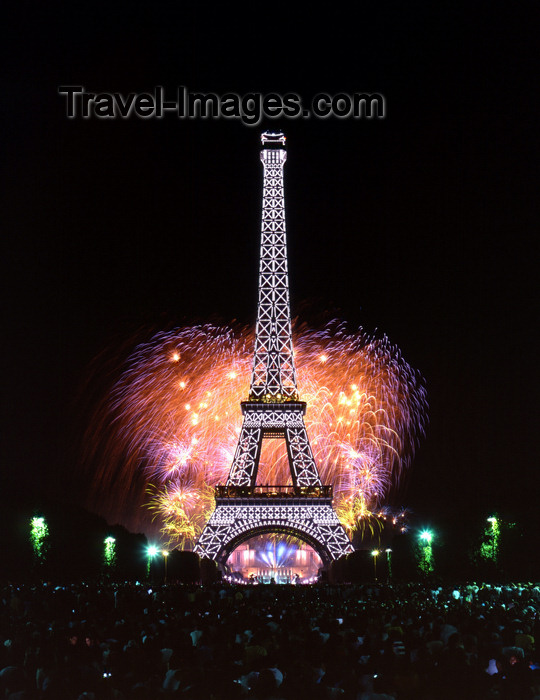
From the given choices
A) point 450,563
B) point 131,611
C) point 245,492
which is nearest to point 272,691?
point 131,611

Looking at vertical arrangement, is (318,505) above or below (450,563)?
above

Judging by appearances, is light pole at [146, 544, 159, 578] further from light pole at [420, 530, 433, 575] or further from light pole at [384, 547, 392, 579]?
light pole at [420, 530, 433, 575]

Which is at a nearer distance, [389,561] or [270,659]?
[270,659]

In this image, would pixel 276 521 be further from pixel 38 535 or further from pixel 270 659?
pixel 270 659

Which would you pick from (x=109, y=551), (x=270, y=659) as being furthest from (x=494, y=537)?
(x=270, y=659)

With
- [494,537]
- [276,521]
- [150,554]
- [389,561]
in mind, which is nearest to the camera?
[494,537]

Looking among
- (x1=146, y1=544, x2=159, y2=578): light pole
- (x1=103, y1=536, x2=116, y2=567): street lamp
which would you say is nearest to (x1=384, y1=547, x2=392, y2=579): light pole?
(x1=146, y1=544, x2=159, y2=578): light pole

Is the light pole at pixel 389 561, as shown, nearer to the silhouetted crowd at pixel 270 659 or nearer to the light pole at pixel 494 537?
the light pole at pixel 494 537

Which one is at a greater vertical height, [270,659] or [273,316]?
[273,316]

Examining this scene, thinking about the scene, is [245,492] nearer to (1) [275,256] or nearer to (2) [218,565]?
(2) [218,565]
